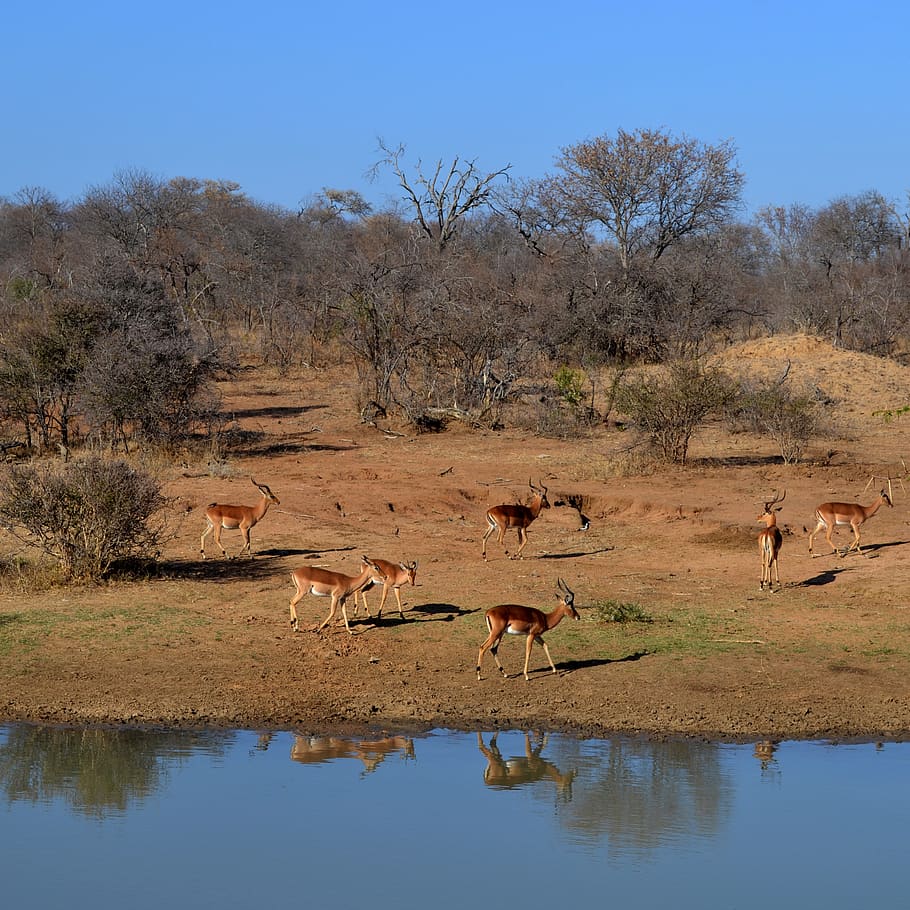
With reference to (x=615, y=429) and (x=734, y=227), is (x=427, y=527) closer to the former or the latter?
(x=615, y=429)

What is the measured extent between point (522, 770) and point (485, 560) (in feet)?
18.1

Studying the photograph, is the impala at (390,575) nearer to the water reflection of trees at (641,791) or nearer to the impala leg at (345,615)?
the impala leg at (345,615)

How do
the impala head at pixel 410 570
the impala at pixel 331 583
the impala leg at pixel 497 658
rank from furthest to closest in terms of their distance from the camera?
the impala head at pixel 410 570, the impala at pixel 331 583, the impala leg at pixel 497 658

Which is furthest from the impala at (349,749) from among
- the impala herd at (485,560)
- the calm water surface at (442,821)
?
the impala herd at (485,560)

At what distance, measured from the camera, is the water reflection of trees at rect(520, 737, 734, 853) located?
289 inches

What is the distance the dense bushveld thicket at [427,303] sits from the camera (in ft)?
68.9

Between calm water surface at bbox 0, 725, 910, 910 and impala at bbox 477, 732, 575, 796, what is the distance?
0.02 m

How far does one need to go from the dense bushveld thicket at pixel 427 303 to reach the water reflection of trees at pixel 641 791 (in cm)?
1121

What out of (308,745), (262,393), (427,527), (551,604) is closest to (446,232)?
(262,393)

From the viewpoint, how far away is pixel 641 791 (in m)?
7.95

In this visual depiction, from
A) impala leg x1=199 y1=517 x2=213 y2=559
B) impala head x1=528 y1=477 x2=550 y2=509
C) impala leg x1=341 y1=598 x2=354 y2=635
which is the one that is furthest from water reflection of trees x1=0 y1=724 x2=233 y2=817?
impala head x1=528 y1=477 x2=550 y2=509

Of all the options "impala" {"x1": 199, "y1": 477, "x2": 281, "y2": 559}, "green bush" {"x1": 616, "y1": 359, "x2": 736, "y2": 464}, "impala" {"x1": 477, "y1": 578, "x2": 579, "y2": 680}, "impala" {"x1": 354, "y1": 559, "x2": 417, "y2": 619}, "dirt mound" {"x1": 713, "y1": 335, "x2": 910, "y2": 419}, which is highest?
"dirt mound" {"x1": 713, "y1": 335, "x2": 910, "y2": 419}

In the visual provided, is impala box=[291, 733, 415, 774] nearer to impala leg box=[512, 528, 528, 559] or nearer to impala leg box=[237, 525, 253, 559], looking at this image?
impala leg box=[237, 525, 253, 559]

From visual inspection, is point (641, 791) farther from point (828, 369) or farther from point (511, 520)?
point (828, 369)
